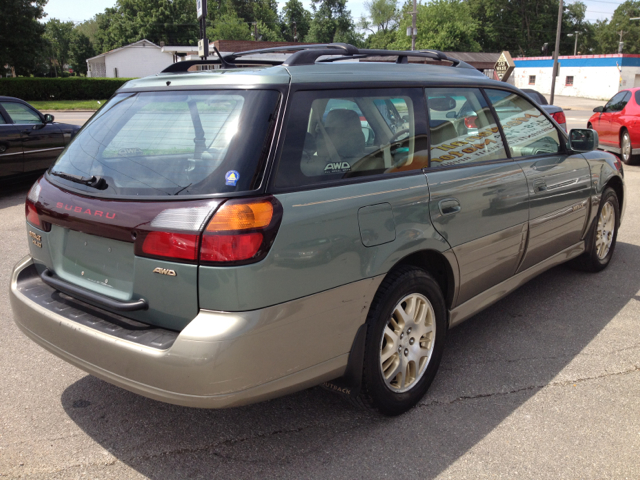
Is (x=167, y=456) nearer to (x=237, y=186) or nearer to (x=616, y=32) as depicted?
(x=237, y=186)

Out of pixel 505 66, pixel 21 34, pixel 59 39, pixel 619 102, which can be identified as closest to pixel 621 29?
pixel 21 34

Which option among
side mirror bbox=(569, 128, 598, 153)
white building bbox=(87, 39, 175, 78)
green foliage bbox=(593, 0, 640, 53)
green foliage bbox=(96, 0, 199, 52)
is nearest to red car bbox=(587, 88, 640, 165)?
side mirror bbox=(569, 128, 598, 153)

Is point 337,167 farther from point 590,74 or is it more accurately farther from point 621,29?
point 621,29

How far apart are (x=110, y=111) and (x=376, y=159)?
4.75ft

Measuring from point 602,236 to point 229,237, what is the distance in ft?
13.9

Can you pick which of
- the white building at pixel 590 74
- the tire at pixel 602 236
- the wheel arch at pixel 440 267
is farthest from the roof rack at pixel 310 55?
the white building at pixel 590 74

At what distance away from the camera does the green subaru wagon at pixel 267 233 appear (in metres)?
2.31

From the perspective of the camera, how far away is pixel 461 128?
352 centimetres

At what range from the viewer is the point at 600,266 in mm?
5379

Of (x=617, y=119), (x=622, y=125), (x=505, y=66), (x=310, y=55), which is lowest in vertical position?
(x=622, y=125)

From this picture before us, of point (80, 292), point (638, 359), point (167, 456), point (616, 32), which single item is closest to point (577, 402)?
point (638, 359)

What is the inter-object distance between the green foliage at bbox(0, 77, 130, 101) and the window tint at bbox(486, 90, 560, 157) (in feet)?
114

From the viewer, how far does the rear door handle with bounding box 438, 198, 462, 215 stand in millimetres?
3143

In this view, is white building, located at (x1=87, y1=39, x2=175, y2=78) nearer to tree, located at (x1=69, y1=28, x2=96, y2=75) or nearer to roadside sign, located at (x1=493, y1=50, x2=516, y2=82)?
tree, located at (x1=69, y1=28, x2=96, y2=75)
